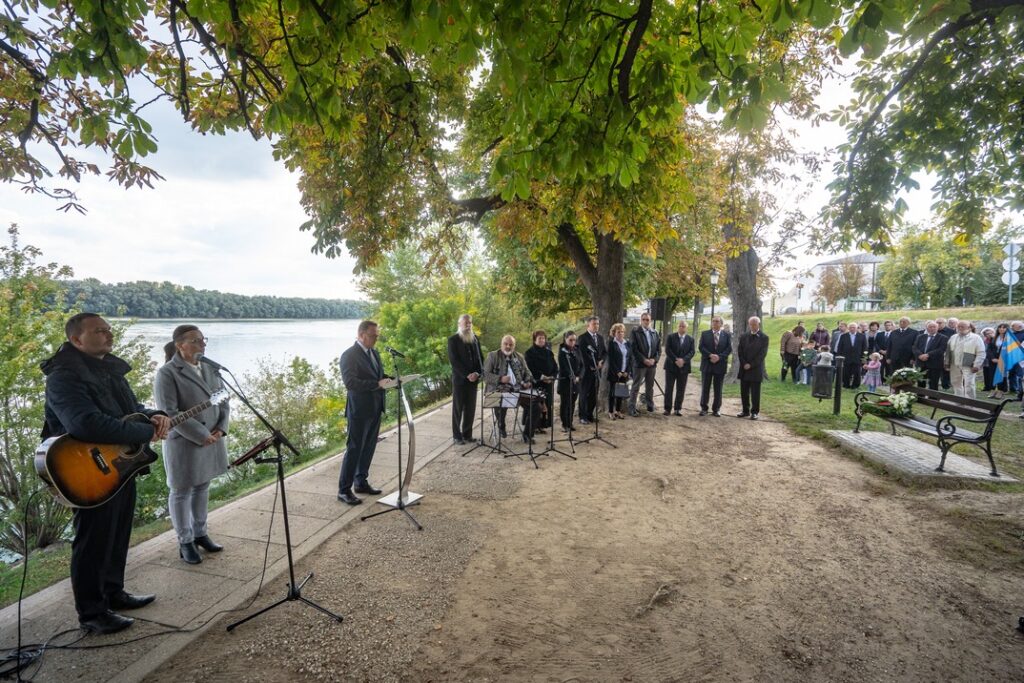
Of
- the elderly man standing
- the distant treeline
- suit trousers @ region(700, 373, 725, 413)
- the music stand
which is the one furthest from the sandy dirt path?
the distant treeline

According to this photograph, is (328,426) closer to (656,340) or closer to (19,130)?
(656,340)

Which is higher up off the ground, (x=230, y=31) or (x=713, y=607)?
(x=230, y=31)

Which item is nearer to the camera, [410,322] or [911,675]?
[911,675]

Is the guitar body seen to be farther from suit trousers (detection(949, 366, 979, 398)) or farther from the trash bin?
suit trousers (detection(949, 366, 979, 398))

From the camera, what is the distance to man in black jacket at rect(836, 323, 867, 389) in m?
14.4

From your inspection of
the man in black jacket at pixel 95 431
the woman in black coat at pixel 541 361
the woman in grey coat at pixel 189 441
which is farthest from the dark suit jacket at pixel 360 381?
the woman in black coat at pixel 541 361

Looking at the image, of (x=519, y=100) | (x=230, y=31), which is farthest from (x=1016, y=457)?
(x=230, y=31)

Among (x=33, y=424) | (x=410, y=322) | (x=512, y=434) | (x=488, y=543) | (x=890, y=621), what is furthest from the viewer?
(x=410, y=322)

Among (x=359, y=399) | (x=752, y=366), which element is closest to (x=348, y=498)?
(x=359, y=399)

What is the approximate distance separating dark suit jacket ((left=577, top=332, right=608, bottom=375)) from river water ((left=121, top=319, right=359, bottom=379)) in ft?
16.6

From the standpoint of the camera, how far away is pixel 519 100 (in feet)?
10.5

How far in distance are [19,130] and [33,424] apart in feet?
28.9

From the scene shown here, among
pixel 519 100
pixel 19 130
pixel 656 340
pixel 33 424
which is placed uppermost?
pixel 19 130

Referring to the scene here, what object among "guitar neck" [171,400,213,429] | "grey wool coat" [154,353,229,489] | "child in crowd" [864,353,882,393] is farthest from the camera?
"child in crowd" [864,353,882,393]
